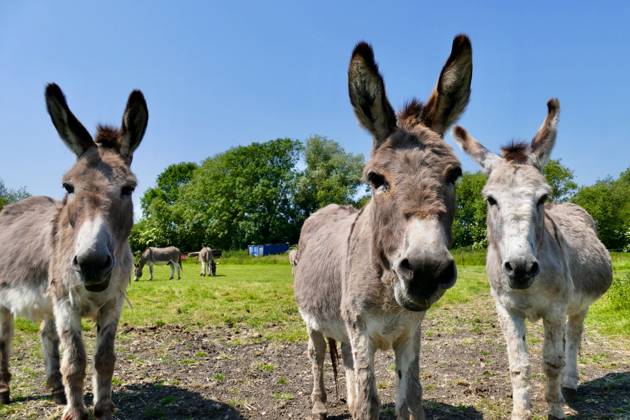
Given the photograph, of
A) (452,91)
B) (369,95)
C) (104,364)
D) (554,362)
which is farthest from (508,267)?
(104,364)

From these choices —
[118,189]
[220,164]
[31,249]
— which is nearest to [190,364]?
[31,249]

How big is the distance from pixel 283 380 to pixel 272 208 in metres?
52.1

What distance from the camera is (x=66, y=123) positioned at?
3848 mm

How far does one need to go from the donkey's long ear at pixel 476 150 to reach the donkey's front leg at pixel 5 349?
5.95m

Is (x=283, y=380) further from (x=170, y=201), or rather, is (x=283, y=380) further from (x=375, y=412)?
(x=170, y=201)

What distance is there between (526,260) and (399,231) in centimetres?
191

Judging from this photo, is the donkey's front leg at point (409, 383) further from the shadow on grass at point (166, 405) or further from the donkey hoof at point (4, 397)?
the donkey hoof at point (4, 397)

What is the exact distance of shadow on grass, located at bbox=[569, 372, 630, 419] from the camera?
182 inches

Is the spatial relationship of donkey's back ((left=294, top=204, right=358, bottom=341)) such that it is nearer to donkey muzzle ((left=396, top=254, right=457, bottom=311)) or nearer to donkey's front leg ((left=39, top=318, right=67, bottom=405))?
donkey muzzle ((left=396, top=254, right=457, bottom=311))

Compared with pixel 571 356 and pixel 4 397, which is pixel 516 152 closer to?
pixel 571 356

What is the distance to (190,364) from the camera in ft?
22.1

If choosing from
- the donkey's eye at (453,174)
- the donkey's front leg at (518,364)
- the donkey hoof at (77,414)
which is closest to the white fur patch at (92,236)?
the donkey hoof at (77,414)

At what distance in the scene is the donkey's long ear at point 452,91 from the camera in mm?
2717

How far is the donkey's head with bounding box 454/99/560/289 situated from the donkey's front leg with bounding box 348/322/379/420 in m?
1.57
